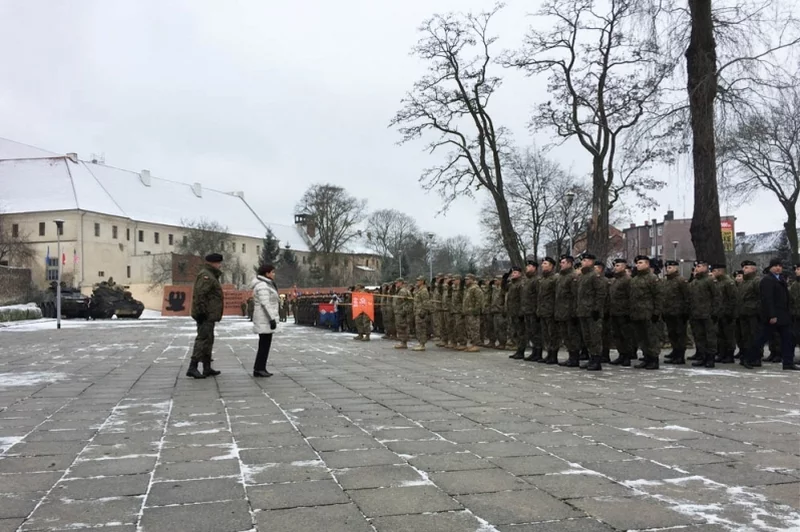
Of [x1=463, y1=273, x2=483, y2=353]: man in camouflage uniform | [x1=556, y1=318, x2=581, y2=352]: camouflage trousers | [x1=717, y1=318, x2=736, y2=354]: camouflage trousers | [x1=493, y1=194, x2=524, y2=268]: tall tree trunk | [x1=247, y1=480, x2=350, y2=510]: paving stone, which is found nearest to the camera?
[x1=247, y1=480, x2=350, y2=510]: paving stone

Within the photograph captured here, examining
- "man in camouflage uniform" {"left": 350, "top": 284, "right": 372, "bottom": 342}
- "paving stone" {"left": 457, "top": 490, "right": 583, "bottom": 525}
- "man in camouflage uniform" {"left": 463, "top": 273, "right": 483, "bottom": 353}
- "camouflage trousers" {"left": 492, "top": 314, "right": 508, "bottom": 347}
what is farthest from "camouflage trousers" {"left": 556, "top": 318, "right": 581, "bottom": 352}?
"man in camouflage uniform" {"left": 350, "top": 284, "right": 372, "bottom": 342}

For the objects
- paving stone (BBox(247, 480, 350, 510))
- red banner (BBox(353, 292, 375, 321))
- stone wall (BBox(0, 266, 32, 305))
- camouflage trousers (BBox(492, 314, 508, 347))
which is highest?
stone wall (BBox(0, 266, 32, 305))

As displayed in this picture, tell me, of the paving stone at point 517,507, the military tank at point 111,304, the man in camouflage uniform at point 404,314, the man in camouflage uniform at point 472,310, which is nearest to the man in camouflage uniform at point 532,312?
the man in camouflage uniform at point 472,310

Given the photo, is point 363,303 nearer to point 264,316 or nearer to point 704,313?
point 264,316

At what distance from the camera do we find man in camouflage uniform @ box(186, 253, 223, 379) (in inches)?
394

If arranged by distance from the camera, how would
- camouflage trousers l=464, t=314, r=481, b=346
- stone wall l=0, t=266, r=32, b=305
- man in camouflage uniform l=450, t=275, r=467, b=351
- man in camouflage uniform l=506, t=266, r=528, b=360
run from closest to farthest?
man in camouflage uniform l=506, t=266, r=528, b=360 < camouflage trousers l=464, t=314, r=481, b=346 < man in camouflage uniform l=450, t=275, r=467, b=351 < stone wall l=0, t=266, r=32, b=305

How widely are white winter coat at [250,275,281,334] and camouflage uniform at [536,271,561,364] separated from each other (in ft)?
16.4

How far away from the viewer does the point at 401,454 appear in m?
5.09

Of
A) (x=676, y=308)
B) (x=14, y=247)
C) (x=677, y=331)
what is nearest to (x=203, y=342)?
(x=676, y=308)

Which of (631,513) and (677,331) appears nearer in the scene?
(631,513)

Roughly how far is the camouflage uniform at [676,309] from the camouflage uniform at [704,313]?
0.44 ft

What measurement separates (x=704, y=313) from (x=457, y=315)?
227 inches

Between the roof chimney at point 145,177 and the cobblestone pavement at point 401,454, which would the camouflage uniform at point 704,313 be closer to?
the cobblestone pavement at point 401,454

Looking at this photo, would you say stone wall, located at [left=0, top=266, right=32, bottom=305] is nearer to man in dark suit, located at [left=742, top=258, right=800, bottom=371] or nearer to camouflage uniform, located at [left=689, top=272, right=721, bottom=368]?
camouflage uniform, located at [left=689, top=272, right=721, bottom=368]
